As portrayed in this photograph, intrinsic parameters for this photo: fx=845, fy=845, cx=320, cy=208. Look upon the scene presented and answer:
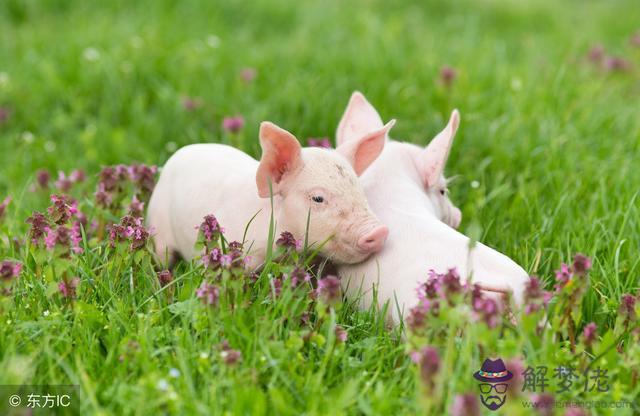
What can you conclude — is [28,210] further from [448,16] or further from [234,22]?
[448,16]

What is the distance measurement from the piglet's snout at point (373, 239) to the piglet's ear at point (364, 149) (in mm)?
413

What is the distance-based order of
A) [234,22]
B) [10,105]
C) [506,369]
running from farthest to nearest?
[234,22] < [10,105] < [506,369]

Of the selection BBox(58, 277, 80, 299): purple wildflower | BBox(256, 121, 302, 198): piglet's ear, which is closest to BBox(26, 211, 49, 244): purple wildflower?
BBox(58, 277, 80, 299): purple wildflower

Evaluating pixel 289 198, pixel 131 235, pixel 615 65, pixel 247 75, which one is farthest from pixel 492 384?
pixel 615 65

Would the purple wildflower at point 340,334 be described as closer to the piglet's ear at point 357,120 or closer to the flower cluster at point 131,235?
the flower cluster at point 131,235

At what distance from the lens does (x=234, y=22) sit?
7387 millimetres

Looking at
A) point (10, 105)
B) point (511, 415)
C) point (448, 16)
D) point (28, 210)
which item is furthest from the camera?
point (448, 16)

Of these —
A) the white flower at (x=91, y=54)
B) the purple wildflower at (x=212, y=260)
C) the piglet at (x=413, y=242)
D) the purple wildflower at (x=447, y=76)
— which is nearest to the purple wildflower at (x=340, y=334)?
the piglet at (x=413, y=242)

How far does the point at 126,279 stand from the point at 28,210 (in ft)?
3.93

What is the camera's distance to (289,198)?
2.99 metres

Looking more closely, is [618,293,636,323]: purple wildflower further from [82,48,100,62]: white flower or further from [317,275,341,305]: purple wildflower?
[82,48,100,62]: white flower

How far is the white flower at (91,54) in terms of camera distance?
5.72m

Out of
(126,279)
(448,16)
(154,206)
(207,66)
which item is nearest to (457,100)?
(207,66)

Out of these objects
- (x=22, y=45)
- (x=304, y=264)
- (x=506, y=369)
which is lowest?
(x=506, y=369)
